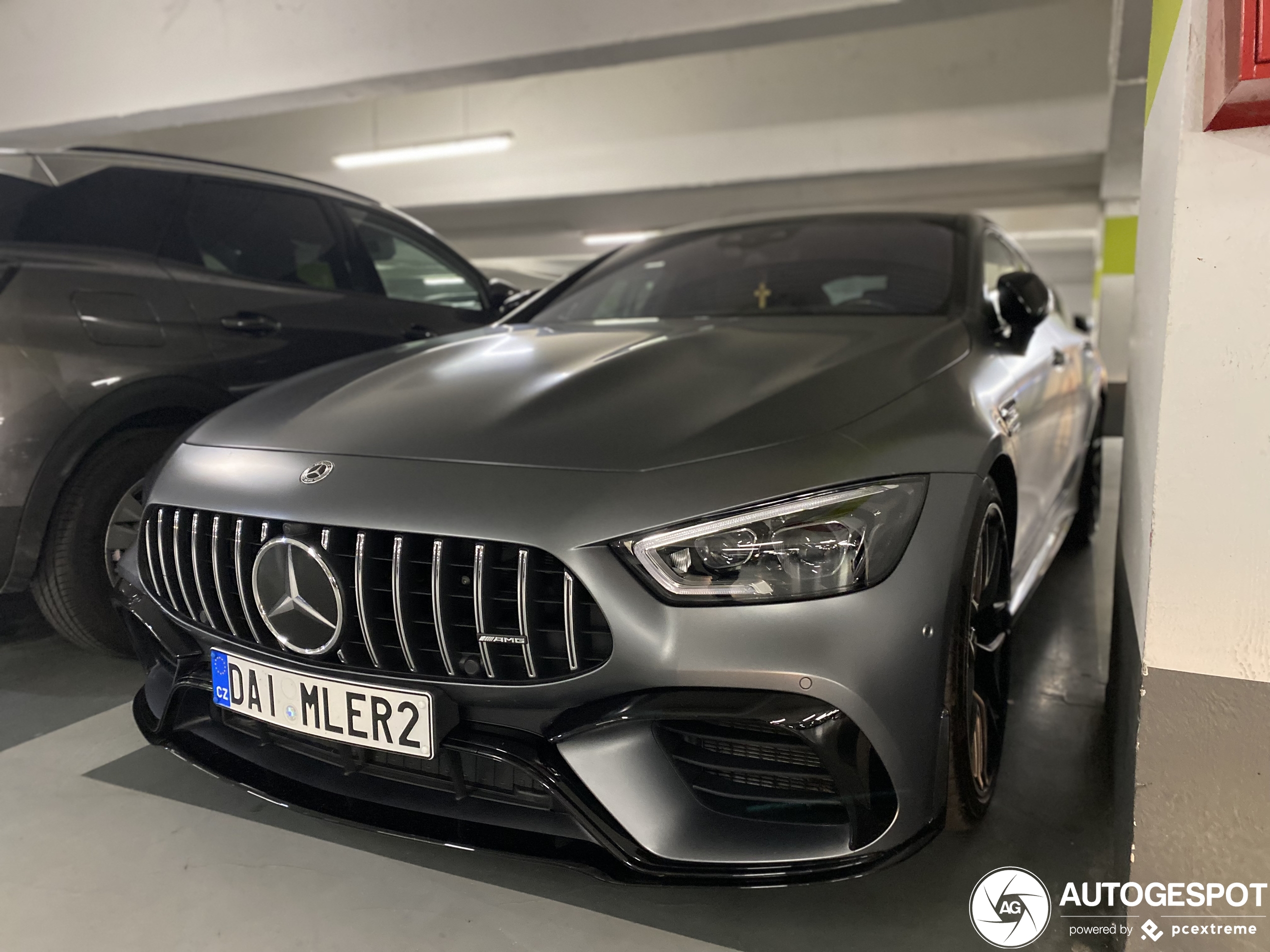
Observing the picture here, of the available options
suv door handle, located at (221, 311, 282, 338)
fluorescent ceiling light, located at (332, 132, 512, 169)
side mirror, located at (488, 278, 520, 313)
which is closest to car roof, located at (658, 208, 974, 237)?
side mirror, located at (488, 278, 520, 313)

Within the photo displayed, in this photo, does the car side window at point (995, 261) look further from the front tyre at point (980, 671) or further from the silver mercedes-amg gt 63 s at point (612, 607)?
the front tyre at point (980, 671)


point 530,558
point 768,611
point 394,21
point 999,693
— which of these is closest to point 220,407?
point 530,558

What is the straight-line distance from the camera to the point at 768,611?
1.23 metres

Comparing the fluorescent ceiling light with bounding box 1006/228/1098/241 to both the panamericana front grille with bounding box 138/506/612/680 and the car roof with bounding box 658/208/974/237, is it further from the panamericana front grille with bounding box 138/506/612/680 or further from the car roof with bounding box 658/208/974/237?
the panamericana front grille with bounding box 138/506/612/680

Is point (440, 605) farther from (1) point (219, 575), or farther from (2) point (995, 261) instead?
(2) point (995, 261)

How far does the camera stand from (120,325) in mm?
2309

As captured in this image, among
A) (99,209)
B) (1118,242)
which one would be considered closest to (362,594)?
(99,209)

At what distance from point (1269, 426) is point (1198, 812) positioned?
0.49 meters

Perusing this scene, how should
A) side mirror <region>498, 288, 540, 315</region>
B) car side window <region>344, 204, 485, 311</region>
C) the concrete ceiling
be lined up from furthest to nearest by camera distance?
the concrete ceiling
car side window <region>344, 204, 485, 311</region>
side mirror <region>498, 288, 540, 315</region>

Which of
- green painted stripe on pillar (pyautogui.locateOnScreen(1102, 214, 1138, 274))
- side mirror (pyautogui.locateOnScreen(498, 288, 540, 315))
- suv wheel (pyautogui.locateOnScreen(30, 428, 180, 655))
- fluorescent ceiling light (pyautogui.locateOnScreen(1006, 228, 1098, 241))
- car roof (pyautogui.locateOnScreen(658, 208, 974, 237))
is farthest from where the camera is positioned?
fluorescent ceiling light (pyautogui.locateOnScreen(1006, 228, 1098, 241))

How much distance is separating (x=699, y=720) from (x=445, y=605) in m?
0.38

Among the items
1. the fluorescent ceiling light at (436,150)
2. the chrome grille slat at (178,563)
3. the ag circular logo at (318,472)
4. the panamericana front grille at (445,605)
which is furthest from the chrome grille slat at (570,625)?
the fluorescent ceiling light at (436,150)

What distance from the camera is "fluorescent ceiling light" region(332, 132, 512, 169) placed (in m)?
9.38

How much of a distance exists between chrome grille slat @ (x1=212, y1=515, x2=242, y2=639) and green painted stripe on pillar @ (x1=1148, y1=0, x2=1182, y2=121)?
5.16ft
